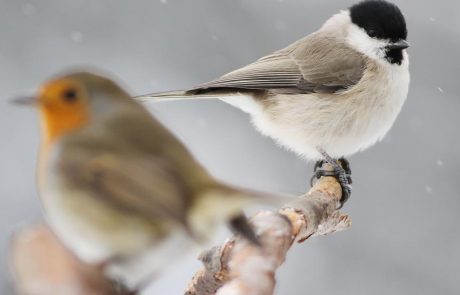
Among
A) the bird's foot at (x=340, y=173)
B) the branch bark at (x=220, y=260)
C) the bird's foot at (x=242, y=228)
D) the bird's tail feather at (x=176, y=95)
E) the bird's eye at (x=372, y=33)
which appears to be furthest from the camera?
the bird's eye at (x=372, y=33)

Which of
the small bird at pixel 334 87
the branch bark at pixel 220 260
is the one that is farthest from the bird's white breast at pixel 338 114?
the branch bark at pixel 220 260

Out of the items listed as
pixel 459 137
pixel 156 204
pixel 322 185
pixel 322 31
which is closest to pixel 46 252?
pixel 156 204

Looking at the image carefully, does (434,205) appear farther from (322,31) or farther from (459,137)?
(322,31)

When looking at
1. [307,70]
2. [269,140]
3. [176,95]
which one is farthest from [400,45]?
[269,140]

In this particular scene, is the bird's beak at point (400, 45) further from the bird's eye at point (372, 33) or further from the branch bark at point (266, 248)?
the branch bark at point (266, 248)

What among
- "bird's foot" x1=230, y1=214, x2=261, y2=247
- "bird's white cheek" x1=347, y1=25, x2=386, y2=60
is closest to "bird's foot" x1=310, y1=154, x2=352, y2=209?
"bird's white cheek" x1=347, y1=25, x2=386, y2=60

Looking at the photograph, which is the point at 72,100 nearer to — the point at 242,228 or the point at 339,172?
the point at 242,228
